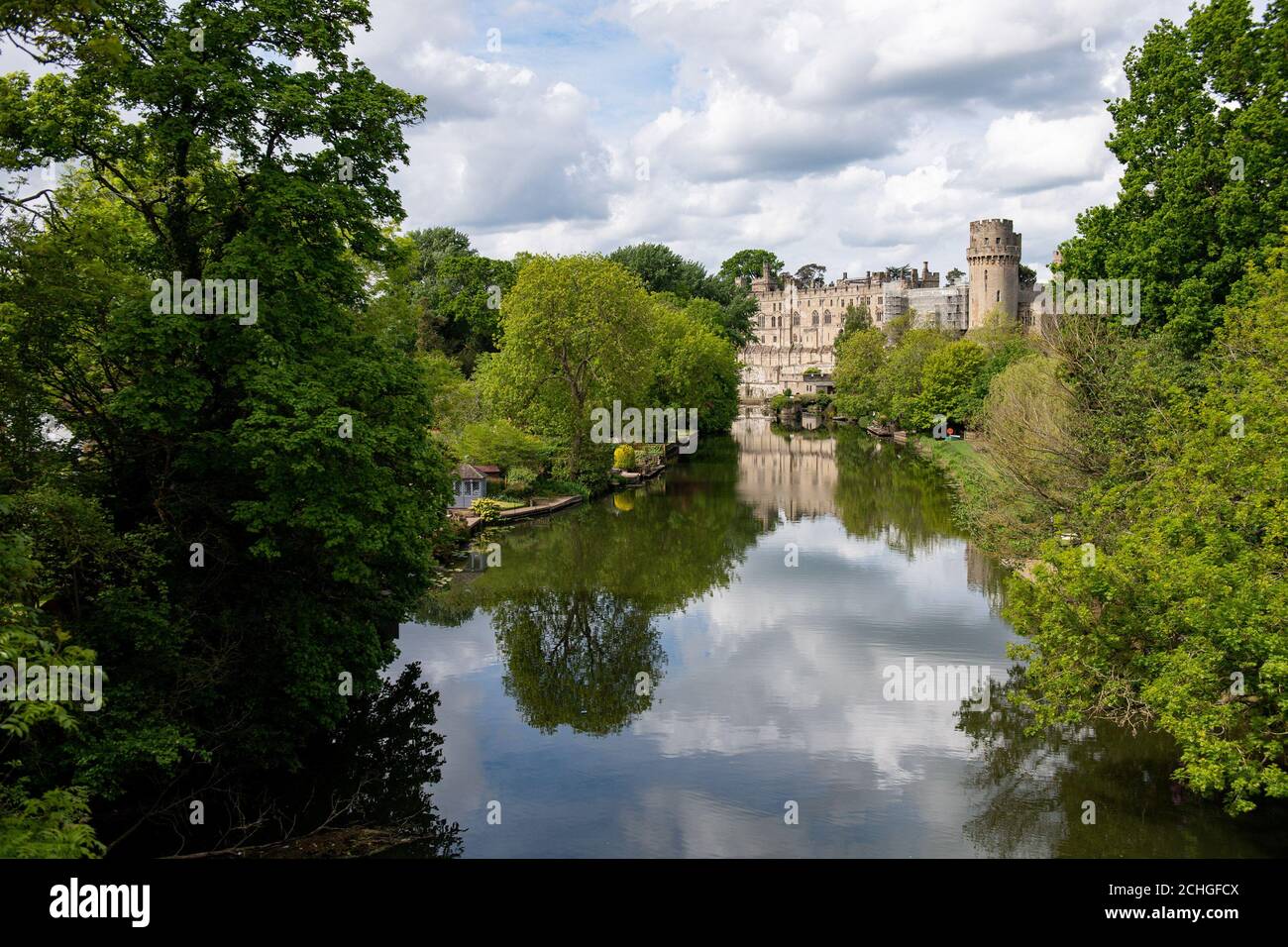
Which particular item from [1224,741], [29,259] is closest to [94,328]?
[29,259]

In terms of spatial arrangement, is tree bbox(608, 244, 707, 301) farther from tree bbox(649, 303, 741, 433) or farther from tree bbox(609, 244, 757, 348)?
tree bbox(649, 303, 741, 433)

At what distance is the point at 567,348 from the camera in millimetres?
40438

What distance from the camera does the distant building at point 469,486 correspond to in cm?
3338

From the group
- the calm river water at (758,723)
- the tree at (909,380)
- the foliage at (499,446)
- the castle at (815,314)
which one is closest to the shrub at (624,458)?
the foliage at (499,446)

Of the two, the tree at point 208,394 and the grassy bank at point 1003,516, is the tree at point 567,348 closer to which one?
the grassy bank at point 1003,516

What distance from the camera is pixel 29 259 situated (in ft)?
36.0

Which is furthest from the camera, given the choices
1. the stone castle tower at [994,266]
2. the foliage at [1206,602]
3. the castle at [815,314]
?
the castle at [815,314]

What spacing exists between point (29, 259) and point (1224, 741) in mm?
13836

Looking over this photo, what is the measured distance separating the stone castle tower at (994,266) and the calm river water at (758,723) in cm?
6902

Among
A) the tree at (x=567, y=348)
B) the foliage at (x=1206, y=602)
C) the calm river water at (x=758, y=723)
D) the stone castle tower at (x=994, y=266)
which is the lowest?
the calm river water at (x=758, y=723)

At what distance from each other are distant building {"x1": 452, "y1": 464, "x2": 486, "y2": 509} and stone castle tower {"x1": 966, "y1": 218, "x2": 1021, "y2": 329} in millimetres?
68378

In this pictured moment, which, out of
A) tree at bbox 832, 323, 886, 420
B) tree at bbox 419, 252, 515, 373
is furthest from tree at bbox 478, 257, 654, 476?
tree at bbox 832, 323, 886, 420

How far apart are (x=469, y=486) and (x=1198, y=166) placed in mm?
22907
